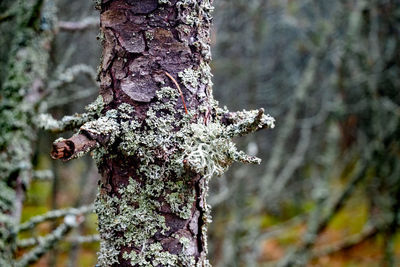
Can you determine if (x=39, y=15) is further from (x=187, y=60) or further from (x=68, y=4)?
(x=68, y=4)

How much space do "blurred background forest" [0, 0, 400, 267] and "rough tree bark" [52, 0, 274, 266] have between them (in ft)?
1.75

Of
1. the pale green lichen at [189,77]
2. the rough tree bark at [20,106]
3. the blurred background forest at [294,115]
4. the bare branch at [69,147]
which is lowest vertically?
the bare branch at [69,147]

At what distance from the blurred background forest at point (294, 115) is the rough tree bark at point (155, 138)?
533 mm

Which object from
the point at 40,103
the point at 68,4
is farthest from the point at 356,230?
the point at 40,103

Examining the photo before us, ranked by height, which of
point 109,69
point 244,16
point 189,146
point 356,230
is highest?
point 244,16

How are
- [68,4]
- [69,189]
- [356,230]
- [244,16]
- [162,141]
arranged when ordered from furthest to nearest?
[69,189]
[356,230]
[244,16]
[68,4]
[162,141]

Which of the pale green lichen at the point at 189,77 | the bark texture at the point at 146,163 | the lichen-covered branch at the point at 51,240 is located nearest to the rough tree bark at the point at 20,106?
the lichen-covered branch at the point at 51,240

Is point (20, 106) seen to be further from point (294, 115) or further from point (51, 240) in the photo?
point (294, 115)

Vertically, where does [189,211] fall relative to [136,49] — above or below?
below

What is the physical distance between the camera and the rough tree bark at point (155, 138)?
0.78m

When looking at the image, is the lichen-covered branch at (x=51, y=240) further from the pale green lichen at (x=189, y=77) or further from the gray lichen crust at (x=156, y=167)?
the pale green lichen at (x=189, y=77)

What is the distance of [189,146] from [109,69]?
24 cm

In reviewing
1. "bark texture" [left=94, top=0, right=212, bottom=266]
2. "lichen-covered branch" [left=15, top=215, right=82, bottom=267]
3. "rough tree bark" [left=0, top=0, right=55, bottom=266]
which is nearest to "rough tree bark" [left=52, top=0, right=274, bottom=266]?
"bark texture" [left=94, top=0, right=212, bottom=266]

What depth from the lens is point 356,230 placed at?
6.54 meters
